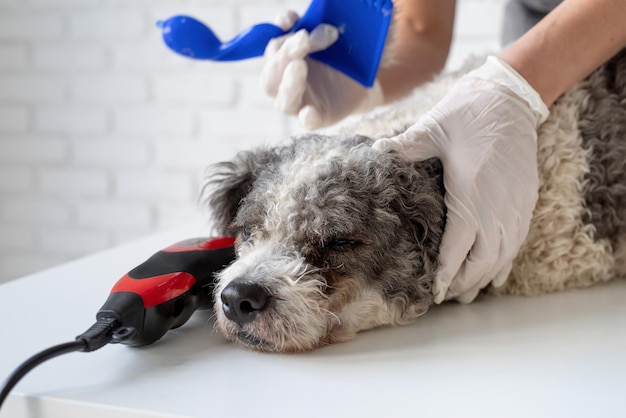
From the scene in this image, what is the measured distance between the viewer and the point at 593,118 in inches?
46.8

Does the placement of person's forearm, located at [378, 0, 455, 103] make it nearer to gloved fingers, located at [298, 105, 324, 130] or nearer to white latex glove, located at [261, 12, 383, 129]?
white latex glove, located at [261, 12, 383, 129]

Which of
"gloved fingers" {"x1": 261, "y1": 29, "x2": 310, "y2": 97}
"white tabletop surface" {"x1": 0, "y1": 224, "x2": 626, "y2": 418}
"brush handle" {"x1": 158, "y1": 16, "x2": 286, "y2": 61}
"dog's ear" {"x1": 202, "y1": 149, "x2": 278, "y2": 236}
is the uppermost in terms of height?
"brush handle" {"x1": 158, "y1": 16, "x2": 286, "y2": 61}

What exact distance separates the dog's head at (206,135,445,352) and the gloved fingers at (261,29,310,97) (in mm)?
262

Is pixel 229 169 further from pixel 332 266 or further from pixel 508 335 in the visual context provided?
pixel 508 335

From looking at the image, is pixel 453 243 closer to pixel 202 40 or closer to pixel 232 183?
pixel 232 183

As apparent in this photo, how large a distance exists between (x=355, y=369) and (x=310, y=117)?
622 millimetres

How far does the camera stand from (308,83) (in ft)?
4.62

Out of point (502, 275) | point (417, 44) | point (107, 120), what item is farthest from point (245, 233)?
point (107, 120)

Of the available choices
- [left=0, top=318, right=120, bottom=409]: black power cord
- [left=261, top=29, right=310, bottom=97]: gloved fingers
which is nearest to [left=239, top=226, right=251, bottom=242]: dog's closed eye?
[left=0, top=318, right=120, bottom=409]: black power cord

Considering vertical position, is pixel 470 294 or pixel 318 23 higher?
pixel 318 23

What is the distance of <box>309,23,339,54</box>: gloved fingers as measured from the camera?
1.30 m

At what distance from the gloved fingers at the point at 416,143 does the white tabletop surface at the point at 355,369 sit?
22cm

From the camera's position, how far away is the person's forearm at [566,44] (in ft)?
3.63

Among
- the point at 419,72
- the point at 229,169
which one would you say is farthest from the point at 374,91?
the point at 229,169
